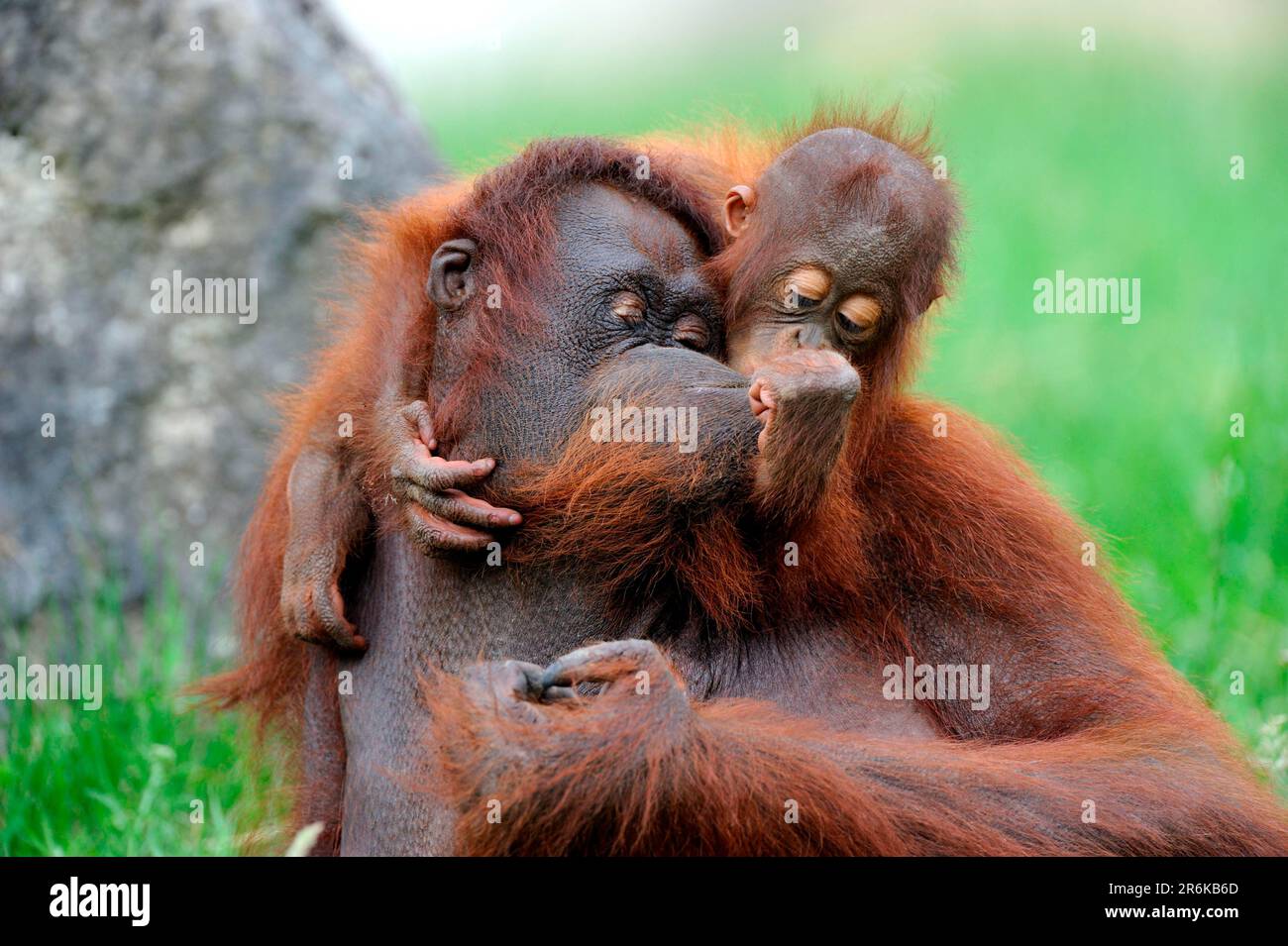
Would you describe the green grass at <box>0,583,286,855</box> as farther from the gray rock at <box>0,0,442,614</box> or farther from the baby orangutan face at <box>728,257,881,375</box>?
the baby orangutan face at <box>728,257,881,375</box>

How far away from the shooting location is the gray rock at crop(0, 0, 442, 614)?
17.0ft

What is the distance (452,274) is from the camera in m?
2.98

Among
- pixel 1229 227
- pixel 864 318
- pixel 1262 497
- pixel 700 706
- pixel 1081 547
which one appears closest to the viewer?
pixel 700 706

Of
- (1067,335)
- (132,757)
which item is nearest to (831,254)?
(132,757)

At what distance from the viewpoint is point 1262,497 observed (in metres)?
5.64

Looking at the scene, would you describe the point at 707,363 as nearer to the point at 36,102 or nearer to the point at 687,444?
the point at 687,444

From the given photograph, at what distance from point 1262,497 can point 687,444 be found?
3.74 meters

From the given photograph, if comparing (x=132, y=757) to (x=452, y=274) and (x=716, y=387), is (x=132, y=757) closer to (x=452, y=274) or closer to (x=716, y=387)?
(x=452, y=274)

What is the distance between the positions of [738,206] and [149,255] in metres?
3.01

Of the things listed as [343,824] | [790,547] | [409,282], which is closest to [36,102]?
[409,282]

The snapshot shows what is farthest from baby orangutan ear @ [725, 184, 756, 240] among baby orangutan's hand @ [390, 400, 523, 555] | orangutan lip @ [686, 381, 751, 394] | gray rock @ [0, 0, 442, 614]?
gray rock @ [0, 0, 442, 614]

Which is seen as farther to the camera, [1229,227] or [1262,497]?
[1229,227]

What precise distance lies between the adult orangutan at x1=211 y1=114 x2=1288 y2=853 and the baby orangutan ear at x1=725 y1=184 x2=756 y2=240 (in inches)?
1.9

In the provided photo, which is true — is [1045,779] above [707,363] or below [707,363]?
below
